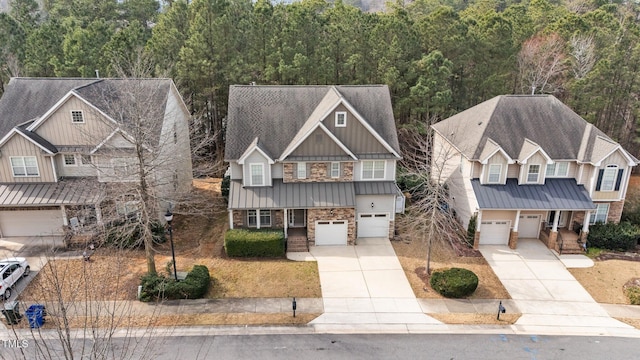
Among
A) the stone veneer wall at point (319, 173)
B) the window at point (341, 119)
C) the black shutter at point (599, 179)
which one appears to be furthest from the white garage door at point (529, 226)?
the window at point (341, 119)

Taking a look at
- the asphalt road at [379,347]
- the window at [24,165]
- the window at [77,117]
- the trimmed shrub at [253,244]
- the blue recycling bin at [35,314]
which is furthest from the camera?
the window at [77,117]

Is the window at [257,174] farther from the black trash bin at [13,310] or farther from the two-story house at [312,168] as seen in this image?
the black trash bin at [13,310]

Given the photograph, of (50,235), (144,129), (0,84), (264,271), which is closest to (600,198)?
(264,271)

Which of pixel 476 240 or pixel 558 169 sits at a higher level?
pixel 558 169

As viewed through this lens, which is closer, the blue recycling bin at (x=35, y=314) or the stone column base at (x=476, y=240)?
the blue recycling bin at (x=35, y=314)

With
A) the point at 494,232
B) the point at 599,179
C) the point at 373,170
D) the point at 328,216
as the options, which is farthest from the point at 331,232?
the point at 599,179

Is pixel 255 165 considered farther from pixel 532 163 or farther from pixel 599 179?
pixel 599 179

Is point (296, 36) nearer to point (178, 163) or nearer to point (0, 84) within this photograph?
point (178, 163)
